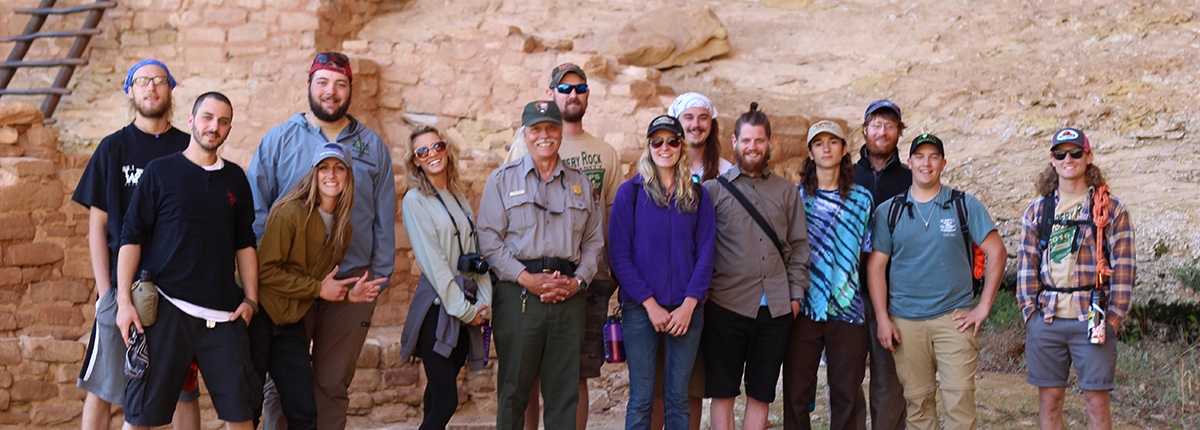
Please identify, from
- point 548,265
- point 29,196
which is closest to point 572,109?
point 548,265

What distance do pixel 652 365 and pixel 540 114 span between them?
122 cm

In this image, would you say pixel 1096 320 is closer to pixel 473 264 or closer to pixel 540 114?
pixel 540 114

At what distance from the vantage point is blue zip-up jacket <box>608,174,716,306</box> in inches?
154

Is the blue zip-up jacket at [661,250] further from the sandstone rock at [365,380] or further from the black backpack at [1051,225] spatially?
the sandstone rock at [365,380]

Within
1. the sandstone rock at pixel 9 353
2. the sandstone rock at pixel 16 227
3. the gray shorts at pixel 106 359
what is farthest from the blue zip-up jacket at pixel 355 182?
the sandstone rock at pixel 16 227

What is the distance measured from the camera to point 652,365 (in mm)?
4027

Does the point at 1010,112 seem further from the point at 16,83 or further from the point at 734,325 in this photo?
the point at 16,83

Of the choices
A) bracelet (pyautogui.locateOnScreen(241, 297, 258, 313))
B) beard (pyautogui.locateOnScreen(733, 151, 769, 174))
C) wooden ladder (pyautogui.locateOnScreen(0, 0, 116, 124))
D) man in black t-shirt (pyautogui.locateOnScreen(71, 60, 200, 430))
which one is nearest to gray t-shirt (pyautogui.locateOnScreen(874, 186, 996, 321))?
beard (pyautogui.locateOnScreen(733, 151, 769, 174))

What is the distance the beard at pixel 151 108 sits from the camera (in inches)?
155

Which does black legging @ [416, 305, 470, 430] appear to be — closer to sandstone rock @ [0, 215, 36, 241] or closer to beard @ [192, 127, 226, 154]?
beard @ [192, 127, 226, 154]

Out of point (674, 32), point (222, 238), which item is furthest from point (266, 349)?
point (674, 32)

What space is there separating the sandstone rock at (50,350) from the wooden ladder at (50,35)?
11.8 feet

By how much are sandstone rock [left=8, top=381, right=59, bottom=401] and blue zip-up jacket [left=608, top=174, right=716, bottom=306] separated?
434 centimetres

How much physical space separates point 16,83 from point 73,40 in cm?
72
